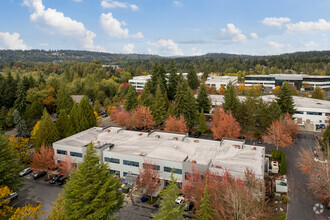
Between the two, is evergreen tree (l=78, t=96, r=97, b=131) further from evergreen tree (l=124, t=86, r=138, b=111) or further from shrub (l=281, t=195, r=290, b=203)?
shrub (l=281, t=195, r=290, b=203)

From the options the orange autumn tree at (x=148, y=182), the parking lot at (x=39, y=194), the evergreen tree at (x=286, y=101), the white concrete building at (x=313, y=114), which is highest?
the evergreen tree at (x=286, y=101)

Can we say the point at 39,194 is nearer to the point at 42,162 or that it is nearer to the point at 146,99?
the point at 42,162

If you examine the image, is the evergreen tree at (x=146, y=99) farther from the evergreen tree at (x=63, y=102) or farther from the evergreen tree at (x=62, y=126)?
the evergreen tree at (x=63, y=102)

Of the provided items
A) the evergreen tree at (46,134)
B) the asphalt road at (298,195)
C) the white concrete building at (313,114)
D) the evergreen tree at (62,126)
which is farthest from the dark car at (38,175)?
the white concrete building at (313,114)

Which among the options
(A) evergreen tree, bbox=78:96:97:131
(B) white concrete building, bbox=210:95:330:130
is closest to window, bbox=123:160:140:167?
(A) evergreen tree, bbox=78:96:97:131

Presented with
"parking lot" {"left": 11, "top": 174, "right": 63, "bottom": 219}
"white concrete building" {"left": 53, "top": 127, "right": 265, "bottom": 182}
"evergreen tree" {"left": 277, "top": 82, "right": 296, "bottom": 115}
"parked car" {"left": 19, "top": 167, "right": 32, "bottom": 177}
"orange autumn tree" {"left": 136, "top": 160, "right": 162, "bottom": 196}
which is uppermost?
"evergreen tree" {"left": 277, "top": 82, "right": 296, "bottom": 115}

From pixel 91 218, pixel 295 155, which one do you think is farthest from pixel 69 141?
pixel 295 155
